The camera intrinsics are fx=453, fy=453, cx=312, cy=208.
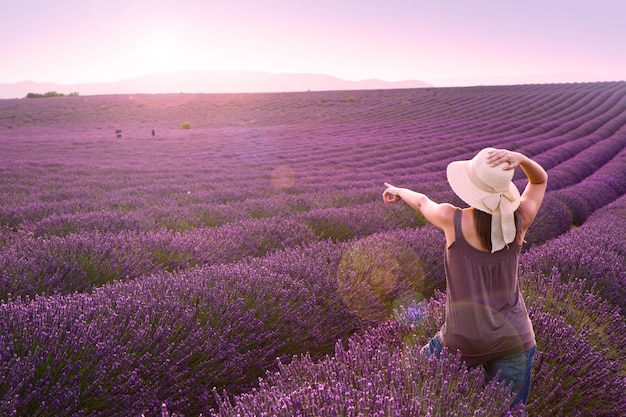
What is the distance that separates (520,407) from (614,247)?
→ 3.02m

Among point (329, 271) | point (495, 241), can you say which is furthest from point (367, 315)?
point (495, 241)

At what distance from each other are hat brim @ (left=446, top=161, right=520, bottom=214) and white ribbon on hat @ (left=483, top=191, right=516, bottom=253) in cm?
A: 2

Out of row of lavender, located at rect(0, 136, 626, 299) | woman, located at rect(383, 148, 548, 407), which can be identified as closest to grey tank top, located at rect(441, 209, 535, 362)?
woman, located at rect(383, 148, 548, 407)

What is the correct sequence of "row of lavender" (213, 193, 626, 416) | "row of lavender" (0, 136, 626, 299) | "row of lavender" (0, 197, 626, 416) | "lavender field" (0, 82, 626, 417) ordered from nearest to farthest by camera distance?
"row of lavender" (213, 193, 626, 416) → "row of lavender" (0, 197, 626, 416) → "lavender field" (0, 82, 626, 417) → "row of lavender" (0, 136, 626, 299)

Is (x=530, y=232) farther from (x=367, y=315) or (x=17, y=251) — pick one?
(x=17, y=251)

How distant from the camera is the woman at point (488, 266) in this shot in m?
1.58

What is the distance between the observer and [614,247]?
390cm

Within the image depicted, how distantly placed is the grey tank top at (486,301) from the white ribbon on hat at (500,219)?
2.6 inches

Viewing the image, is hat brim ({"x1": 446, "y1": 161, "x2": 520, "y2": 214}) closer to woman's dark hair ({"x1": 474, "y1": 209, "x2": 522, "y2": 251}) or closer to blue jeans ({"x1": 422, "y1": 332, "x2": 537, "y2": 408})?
woman's dark hair ({"x1": 474, "y1": 209, "x2": 522, "y2": 251})

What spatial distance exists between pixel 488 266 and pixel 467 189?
30 cm

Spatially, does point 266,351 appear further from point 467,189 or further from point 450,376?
point 467,189

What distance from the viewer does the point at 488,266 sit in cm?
166

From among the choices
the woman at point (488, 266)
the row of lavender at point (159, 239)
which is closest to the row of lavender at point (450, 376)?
the woman at point (488, 266)

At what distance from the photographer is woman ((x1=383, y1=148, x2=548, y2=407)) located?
1584 mm
